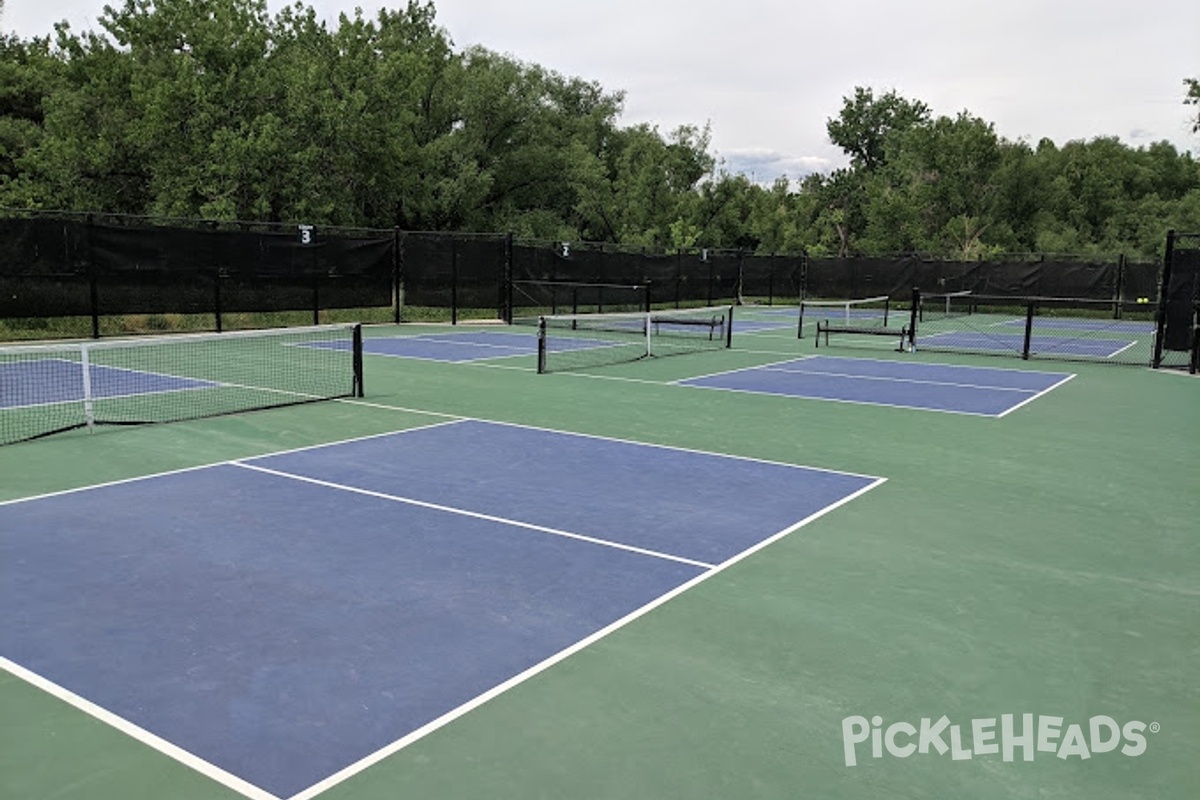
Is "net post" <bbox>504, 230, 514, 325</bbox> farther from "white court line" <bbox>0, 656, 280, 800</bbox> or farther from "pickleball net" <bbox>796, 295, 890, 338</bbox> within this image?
"white court line" <bbox>0, 656, 280, 800</bbox>

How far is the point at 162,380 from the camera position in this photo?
12891 millimetres

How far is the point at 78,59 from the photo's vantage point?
31.0m

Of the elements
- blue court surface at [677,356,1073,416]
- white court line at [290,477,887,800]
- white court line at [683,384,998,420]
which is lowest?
white court line at [290,477,887,800]

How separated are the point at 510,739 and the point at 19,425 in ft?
26.6

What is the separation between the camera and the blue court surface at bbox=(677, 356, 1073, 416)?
483 inches

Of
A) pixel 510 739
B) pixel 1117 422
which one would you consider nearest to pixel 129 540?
pixel 510 739

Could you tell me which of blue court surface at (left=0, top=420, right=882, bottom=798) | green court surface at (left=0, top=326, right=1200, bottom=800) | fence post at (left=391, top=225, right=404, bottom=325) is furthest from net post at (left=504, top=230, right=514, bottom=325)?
blue court surface at (left=0, top=420, right=882, bottom=798)

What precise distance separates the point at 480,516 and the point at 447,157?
1511 inches

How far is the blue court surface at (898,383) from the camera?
12.3 meters

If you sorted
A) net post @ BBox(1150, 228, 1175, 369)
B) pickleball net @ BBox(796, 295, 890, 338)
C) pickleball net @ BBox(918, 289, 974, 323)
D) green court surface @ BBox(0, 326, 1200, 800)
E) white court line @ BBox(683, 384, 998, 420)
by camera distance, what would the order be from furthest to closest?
pickleball net @ BBox(918, 289, 974, 323), pickleball net @ BBox(796, 295, 890, 338), net post @ BBox(1150, 228, 1175, 369), white court line @ BBox(683, 384, 998, 420), green court surface @ BBox(0, 326, 1200, 800)

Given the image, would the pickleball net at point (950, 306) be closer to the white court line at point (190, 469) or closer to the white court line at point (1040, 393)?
the white court line at point (1040, 393)

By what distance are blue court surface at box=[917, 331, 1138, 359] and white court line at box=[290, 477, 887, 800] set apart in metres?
15.6

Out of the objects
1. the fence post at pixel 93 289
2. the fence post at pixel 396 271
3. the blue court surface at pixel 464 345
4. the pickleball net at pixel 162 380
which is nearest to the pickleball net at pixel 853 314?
the blue court surface at pixel 464 345

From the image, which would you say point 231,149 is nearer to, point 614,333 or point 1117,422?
point 614,333
